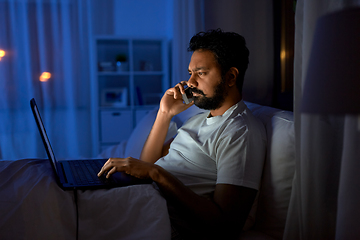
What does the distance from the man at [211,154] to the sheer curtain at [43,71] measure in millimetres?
2122

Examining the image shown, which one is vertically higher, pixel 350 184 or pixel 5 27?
pixel 5 27

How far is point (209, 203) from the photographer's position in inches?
36.3

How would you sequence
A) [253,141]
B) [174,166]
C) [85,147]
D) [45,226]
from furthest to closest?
[85,147] → [174,166] → [253,141] → [45,226]

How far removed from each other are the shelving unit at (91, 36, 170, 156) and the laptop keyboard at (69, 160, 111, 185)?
1.83 metres

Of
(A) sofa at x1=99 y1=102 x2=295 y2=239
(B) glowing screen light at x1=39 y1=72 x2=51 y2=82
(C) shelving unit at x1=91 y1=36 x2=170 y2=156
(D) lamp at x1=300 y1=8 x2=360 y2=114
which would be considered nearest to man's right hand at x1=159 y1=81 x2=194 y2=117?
(A) sofa at x1=99 y1=102 x2=295 y2=239

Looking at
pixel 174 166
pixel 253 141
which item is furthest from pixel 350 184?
pixel 174 166

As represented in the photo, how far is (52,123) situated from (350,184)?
10.4 feet

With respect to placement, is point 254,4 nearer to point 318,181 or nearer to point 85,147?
point 318,181

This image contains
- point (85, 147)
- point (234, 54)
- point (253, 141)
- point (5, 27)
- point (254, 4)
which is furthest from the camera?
point (85, 147)

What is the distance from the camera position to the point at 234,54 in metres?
1.28

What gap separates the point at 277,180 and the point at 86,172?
0.74 metres

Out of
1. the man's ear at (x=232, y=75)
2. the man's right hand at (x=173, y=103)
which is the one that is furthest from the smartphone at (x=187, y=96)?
the man's ear at (x=232, y=75)

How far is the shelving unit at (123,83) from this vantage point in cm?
322

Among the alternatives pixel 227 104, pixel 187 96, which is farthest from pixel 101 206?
pixel 187 96
